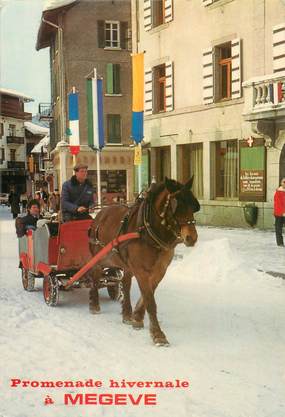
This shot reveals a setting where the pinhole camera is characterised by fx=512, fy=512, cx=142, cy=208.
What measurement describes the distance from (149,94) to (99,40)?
13.7 metres

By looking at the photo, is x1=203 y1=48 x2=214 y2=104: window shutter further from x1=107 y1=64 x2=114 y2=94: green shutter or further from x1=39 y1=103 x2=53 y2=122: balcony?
x1=39 y1=103 x2=53 y2=122: balcony

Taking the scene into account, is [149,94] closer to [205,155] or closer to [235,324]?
[205,155]

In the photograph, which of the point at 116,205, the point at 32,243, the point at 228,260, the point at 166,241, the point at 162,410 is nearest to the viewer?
the point at 162,410

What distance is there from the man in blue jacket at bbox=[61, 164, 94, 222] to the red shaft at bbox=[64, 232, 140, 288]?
1.07 m

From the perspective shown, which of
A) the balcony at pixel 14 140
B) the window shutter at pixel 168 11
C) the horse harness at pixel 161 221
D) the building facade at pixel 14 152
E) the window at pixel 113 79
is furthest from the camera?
the balcony at pixel 14 140

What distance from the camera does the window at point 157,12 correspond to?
22.2 m

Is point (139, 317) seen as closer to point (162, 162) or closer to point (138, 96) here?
point (138, 96)

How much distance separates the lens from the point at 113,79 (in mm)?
35000

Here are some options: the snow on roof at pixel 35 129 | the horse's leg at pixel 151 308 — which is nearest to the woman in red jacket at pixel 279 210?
the horse's leg at pixel 151 308

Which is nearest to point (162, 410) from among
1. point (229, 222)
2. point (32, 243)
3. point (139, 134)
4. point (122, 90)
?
point (32, 243)

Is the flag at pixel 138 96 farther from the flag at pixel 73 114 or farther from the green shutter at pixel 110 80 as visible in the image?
the green shutter at pixel 110 80

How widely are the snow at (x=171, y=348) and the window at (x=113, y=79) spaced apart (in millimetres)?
27190

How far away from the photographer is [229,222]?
19.6m

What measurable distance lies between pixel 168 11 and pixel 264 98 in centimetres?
712
